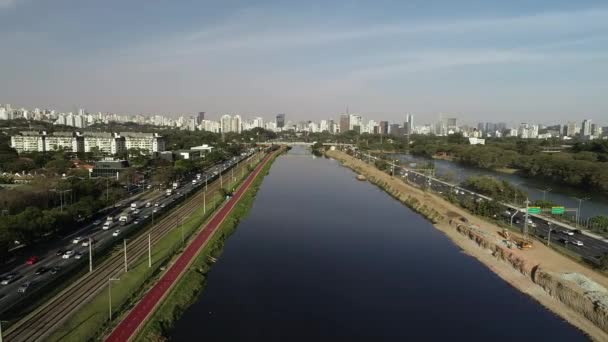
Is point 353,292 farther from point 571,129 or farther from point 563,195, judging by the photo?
point 571,129

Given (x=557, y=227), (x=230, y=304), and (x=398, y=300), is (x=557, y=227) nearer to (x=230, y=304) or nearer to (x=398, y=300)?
(x=398, y=300)

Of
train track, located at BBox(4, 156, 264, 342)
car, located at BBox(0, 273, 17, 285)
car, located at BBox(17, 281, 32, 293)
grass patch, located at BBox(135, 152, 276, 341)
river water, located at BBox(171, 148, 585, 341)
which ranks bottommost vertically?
river water, located at BBox(171, 148, 585, 341)

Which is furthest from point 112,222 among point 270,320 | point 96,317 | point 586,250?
point 586,250

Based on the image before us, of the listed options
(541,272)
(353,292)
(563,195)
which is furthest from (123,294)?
(563,195)

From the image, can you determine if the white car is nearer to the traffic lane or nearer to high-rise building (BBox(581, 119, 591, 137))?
the traffic lane

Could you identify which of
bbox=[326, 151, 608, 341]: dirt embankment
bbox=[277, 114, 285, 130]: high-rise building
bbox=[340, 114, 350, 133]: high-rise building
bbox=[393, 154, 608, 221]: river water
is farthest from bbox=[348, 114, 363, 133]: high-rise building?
bbox=[326, 151, 608, 341]: dirt embankment

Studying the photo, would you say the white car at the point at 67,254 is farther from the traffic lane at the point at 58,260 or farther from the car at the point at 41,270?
the car at the point at 41,270
